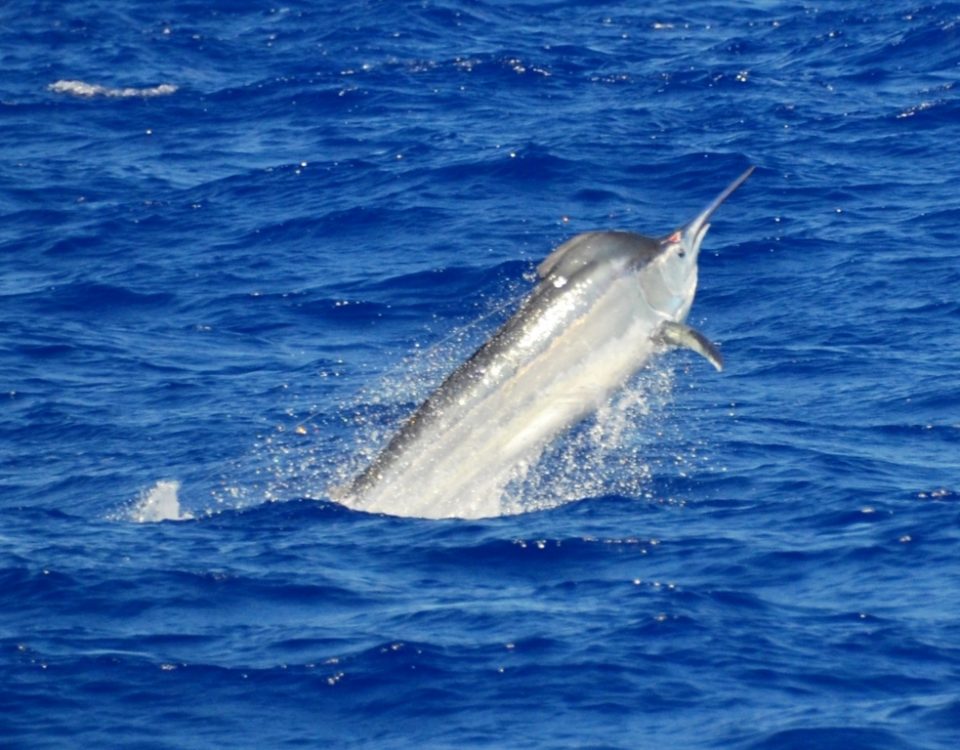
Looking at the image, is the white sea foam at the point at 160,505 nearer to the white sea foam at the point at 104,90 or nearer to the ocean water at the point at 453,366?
the ocean water at the point at 453,366

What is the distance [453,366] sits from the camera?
65.1 feet

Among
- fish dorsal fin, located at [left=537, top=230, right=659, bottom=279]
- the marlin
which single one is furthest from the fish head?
fish dorsal fin, located at [left=537, top=230, right=659, bottom=279]

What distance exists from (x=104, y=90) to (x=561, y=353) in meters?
18.0

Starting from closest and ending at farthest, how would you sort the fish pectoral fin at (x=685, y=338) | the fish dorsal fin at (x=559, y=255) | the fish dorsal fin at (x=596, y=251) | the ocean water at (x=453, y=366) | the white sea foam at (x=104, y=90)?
the ocean water at (x=453, y=366)
the fish pectoral fin at (x=685, y=338)
the fish dorsal fin at (x=596, y=251)
the fish dorsal fin at (x=559, y=255)
the white sea foam at (x=104, y=90)

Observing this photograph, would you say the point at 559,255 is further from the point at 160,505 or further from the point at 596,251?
the point at 160,505

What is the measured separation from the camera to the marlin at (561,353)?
15141mm

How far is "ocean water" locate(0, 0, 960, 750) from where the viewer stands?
42.4ft

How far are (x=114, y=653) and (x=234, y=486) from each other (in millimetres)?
3767

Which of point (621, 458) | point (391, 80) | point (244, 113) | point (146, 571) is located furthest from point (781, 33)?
point (146, 571)

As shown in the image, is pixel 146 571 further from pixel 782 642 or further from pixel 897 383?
pixel 897 383

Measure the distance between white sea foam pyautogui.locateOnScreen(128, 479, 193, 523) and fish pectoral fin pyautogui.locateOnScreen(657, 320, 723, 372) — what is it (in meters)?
4.39

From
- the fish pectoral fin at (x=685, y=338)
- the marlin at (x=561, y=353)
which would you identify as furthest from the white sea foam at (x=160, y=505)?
the fish pectoral fin at (x=685, y=338)

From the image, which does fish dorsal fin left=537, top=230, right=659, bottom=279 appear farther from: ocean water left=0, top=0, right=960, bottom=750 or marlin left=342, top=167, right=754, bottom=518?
ocean water left=0, top=0, right=960, bottom=750

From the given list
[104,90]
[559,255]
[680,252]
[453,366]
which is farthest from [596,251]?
[104,90]
